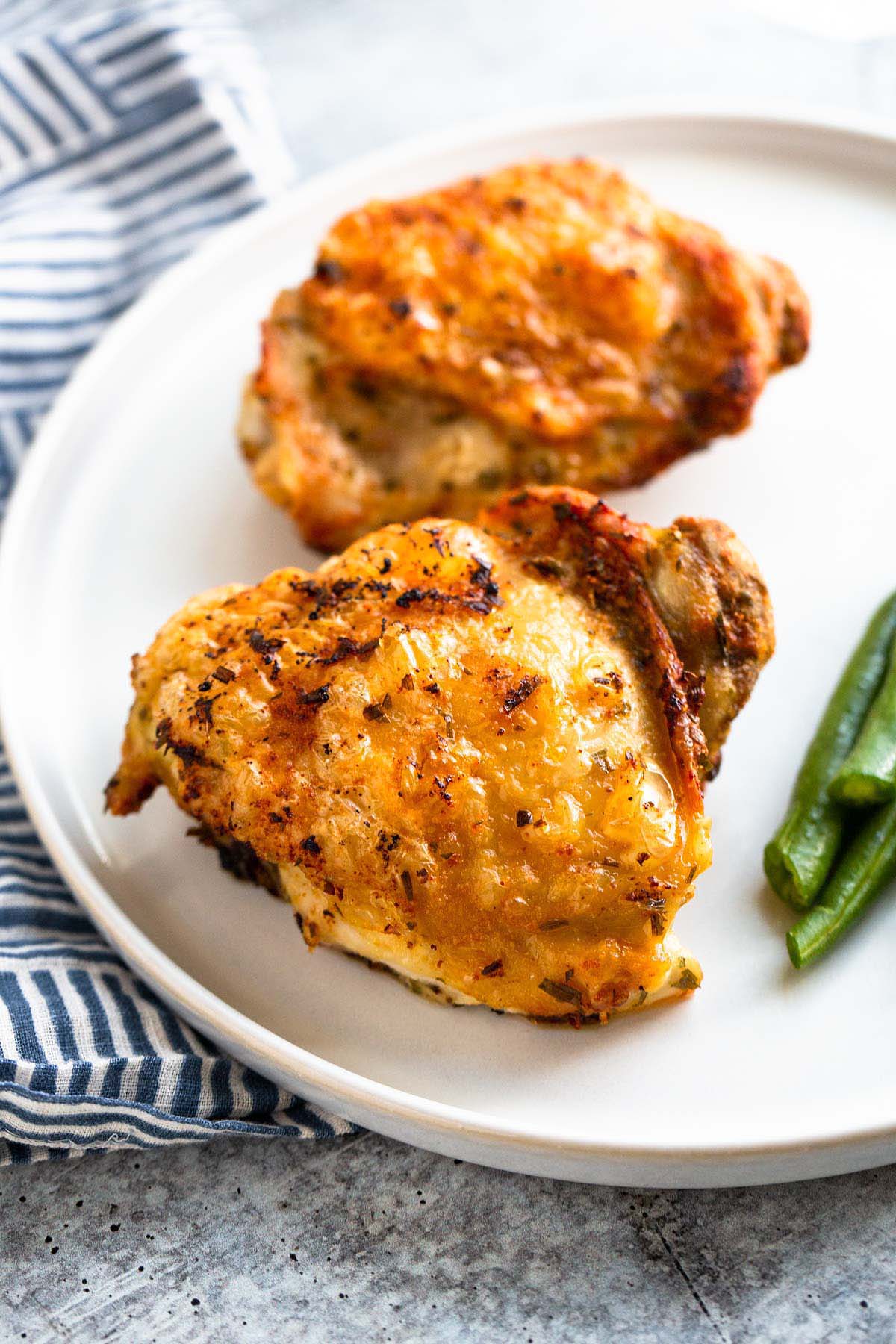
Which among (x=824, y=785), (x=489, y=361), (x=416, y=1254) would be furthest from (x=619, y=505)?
(x=416, y=1254)

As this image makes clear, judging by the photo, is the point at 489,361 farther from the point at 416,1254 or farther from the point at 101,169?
the point at 416,1254

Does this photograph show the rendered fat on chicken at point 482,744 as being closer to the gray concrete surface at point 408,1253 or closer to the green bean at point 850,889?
the green bean at point 850,889

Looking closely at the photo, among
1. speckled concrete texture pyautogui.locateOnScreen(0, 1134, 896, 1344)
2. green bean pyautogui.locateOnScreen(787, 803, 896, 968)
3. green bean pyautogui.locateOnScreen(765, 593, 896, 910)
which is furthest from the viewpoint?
green bean pyautogui.locateOnScreen(765, 593, 896, 910)

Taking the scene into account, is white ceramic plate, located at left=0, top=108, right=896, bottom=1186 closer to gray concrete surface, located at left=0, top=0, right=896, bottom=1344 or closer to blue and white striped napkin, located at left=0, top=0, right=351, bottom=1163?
gray concrete surface, located at left=0, top=0, right=896, bottom=1344

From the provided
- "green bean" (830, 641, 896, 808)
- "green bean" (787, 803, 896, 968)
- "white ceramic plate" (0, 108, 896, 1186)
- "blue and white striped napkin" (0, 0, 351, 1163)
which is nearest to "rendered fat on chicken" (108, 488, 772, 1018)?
"white ceramic plate" (0, 108, 896, 1186)

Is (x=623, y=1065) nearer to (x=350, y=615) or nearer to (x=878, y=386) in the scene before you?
(x=350, y=615)

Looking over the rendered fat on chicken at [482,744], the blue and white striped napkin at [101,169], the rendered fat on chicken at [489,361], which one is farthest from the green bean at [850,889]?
the blue and white striped napkin at [101,169]

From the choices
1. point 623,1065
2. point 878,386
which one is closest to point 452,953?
point 623,1065
